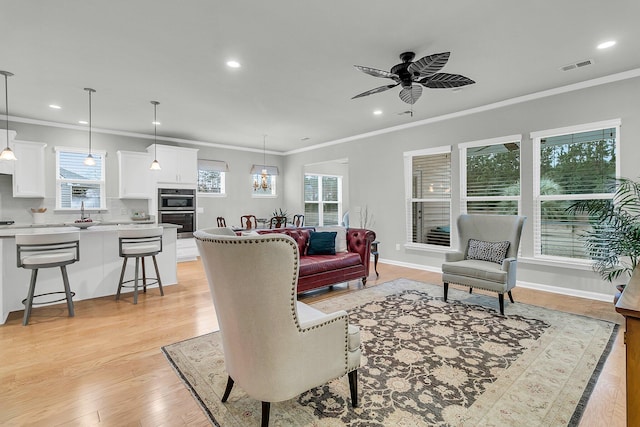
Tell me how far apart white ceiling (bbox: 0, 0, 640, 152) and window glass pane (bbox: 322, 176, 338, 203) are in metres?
4.31

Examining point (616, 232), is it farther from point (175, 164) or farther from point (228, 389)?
point (175, 164)

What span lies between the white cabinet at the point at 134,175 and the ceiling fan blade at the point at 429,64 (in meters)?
5.67

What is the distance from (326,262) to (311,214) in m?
4.74

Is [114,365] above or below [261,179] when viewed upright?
below

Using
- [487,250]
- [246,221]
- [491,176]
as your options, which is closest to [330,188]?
[246,221]

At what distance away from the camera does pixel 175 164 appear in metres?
6.54

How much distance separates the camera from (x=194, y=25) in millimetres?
2633

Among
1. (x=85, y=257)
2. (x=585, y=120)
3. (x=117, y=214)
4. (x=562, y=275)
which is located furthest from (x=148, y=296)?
(x=585, y=120)

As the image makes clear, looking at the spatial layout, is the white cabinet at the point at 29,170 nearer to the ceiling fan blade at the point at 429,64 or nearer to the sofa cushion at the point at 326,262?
the sofa cushion at the point at 326,262

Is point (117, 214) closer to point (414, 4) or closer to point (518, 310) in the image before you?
point (414, 4)

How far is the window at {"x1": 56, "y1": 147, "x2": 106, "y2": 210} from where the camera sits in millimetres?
5730

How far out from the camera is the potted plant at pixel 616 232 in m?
3.17

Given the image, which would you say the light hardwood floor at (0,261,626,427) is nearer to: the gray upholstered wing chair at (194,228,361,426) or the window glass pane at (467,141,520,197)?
the gray upholstered wing chair at (194,228,361,426)

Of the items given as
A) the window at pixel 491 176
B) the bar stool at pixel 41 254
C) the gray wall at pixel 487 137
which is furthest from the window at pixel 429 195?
the bar stool at pixel 41 254
